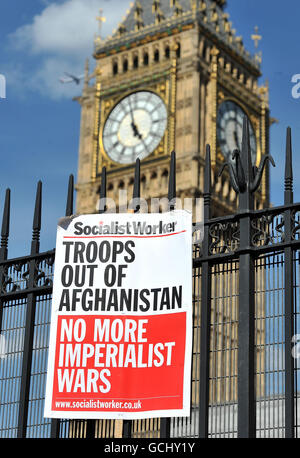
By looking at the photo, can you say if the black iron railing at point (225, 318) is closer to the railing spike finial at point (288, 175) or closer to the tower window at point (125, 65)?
the railing spike finial at point (288, 175)

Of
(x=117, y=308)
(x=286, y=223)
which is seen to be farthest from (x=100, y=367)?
(x=286, y=223)

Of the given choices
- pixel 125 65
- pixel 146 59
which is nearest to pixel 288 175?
pixel 146 59

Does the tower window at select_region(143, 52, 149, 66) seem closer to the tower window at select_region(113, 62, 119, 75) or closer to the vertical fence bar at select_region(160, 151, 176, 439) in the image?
the tower window at select_region(113, 62, 119, 75)

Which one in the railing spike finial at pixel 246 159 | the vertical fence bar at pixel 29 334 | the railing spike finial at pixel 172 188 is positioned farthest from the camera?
the vertical fence bar at pixel 29 334

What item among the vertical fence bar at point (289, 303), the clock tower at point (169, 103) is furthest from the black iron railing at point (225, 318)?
the clock tower at point (169, 103)

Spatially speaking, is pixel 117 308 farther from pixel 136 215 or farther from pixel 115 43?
pixel 115 43
